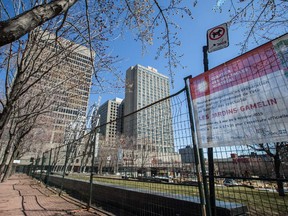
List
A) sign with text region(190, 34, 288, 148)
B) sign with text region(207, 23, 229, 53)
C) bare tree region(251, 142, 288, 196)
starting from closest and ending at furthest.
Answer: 1. sign with text region(190, 34, 288, 148)
2. bare tree region(251, 142, 288, 196)
3. sign with text region(207, 23, 229, 53)

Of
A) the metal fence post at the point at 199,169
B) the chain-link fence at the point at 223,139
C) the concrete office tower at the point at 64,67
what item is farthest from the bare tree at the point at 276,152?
the concrete office tower at the point at 64,67

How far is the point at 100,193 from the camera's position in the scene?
21.8 ft

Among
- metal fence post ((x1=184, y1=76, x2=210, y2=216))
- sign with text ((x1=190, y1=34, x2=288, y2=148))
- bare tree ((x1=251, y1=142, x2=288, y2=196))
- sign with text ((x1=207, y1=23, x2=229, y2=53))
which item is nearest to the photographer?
sign with text ((x1=190, y1=34, x2=288, y2=148))

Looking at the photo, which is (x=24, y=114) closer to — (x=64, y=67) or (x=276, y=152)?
(x=64, y=67)

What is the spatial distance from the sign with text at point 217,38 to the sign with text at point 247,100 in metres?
0.55

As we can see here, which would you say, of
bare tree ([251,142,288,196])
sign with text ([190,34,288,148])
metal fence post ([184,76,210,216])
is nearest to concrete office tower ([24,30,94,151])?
metal fence post ([184,76,210,216])

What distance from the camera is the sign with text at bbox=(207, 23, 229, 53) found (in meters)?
3.10

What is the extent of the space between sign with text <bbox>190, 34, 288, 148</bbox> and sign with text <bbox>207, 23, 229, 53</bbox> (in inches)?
21.8

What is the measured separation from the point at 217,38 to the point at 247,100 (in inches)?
53.8

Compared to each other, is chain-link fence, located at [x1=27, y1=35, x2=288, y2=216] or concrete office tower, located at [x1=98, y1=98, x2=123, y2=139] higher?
concrete office tower, located at [x1=98, y1=98, x2=123, y2=139]

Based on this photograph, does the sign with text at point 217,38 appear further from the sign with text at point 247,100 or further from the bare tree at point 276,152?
the bare tree at point 276,152

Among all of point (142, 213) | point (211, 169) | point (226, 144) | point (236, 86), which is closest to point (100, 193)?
point (142, 213)

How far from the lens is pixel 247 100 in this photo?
239 cm

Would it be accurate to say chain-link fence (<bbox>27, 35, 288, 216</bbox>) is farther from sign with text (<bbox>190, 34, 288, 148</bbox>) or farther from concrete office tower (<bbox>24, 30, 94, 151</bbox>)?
concrete office tower (<bbox>24, 30, 94, 151</bbox>)
